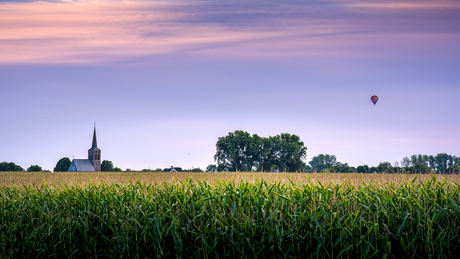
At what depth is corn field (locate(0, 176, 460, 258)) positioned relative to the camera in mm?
5836

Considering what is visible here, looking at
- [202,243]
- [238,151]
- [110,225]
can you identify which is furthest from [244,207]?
[238,151]

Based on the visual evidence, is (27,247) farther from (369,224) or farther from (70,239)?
(369,224)

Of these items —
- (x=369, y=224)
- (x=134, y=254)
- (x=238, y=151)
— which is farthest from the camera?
(x=238, y=151)

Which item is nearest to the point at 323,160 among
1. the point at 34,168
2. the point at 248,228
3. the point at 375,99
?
the point at 34,168

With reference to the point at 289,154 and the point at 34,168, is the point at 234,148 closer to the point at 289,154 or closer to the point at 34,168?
the point at 289,154

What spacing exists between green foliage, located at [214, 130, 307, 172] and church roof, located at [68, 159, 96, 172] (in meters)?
56.9

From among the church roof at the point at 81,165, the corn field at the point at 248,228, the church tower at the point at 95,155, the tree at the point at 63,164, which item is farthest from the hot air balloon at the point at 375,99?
the church tower at the point at 95,155

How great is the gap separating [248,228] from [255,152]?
71.0 meters

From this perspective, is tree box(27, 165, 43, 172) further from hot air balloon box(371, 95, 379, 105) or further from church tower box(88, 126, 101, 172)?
hot air balloon box(371, 95, 379, 105)

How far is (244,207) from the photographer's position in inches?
268

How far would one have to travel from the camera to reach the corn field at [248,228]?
5836 mm

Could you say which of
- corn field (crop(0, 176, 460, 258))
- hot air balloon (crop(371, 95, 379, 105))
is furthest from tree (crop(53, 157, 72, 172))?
corn field (crop(0, 176, 460, 258))

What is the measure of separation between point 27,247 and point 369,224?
6279mm

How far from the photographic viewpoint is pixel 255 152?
76.9 metres
